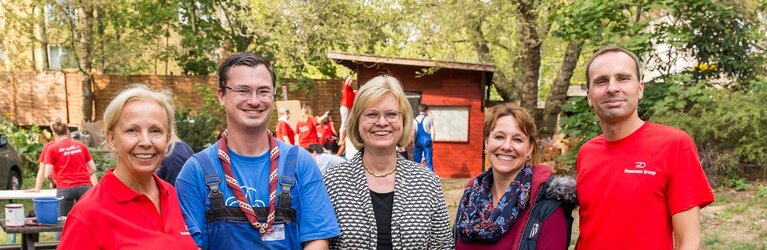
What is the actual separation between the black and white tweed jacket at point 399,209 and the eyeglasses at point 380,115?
23 cm

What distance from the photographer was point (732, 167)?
10375 mm

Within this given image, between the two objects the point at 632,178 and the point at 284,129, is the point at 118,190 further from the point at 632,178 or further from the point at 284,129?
the point at 284,129

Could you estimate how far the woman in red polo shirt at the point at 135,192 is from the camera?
2236 mm

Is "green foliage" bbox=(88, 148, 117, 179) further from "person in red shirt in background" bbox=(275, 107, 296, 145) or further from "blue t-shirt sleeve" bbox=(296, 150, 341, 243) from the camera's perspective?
"blue t-shirt sleeve" bbox=(296, 150, 341, 243)

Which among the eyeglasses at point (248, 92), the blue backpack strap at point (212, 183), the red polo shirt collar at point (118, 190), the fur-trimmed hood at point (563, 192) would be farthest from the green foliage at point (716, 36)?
the red polo shirt collar at point (118, 190)

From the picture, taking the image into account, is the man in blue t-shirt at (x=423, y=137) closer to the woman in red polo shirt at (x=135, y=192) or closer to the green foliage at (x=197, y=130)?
the green foliage at (x=197, y=130)

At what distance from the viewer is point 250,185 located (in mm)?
2584

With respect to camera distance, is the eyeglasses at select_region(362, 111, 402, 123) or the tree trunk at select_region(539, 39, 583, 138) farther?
the tree trunk at select_region(539, 39, 583, 138)

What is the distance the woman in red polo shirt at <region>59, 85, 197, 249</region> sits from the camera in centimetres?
224

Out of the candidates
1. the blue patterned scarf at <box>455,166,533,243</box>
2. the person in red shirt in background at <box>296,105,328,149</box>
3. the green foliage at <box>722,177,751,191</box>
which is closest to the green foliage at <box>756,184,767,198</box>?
the green foliage at <box>722,177,751,191</box>

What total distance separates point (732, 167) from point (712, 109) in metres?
1.07

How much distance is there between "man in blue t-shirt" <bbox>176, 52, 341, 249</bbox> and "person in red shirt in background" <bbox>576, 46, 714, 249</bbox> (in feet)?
3.72

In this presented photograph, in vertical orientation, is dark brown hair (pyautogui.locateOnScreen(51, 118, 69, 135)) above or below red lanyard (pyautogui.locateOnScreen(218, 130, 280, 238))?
below

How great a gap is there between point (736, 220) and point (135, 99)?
8.21 m
